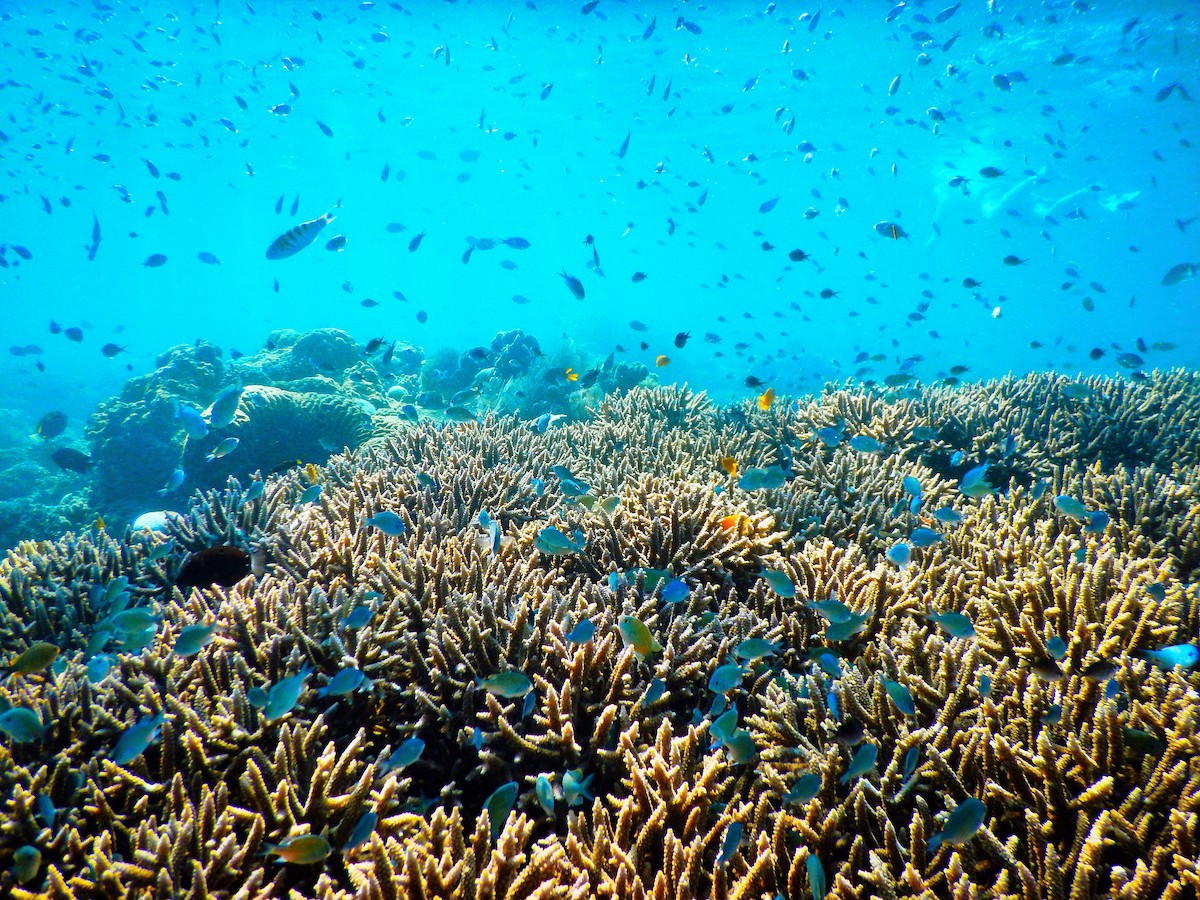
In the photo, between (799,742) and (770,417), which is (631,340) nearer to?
(770,417)

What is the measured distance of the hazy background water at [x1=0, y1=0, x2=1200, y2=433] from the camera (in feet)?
84.4

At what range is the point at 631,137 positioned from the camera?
4075 cm

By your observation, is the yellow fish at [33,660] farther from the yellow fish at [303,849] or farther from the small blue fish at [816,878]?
the small blue fish at [816,878]

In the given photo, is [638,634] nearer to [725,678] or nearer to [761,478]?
[725,678]

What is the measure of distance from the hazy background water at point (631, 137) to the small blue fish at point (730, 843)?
967 cm

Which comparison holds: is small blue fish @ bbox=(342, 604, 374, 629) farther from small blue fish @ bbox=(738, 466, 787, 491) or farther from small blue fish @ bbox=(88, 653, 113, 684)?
small blue fish @ bbox=(738, 466, 787, 491)

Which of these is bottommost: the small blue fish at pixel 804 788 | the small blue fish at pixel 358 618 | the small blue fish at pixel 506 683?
the small blue fish at pixel 804 788

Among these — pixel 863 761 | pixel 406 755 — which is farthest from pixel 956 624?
pixel 406 755

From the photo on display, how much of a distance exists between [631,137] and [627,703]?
4617 centimetres

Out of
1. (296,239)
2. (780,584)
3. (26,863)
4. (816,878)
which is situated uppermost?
(296,239)

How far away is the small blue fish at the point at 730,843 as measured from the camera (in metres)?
2.03

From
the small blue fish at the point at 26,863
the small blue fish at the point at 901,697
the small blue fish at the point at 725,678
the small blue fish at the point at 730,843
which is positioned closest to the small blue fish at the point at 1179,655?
the small blue fish at the point at 901,697

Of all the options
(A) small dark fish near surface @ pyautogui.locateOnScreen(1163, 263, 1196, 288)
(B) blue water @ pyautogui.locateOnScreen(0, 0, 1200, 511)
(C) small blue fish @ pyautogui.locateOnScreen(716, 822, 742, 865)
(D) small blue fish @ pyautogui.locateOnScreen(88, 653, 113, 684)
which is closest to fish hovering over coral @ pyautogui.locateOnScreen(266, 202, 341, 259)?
(B) blue water @ pyautogui.locateOnScreen(0, 0, 1200, 511)

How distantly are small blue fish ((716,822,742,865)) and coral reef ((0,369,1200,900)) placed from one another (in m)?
0.01
